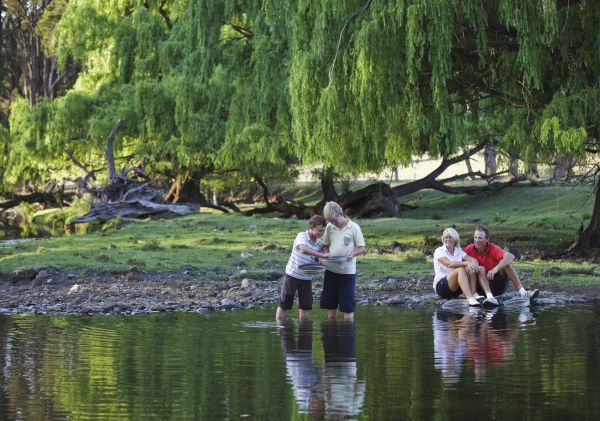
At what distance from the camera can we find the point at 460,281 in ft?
47.2

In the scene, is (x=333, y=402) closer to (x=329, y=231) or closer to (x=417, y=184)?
(x=329, y=231)

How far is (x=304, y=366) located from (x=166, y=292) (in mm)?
6864

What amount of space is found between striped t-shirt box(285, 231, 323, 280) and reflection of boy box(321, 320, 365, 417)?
0.67m

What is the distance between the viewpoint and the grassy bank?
20078mm

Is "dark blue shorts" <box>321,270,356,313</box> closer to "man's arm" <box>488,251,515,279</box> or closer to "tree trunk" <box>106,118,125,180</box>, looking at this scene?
"man's arm" <box>488,251,515,279</box>

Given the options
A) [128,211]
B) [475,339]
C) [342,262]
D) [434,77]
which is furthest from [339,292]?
[128,211]

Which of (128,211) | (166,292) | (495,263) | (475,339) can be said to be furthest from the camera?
(128,211)

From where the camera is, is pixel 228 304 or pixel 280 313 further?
pixel 228 304

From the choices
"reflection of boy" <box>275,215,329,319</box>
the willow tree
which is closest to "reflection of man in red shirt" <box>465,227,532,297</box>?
"reflection of boy" <box>275,215,329,319</box>

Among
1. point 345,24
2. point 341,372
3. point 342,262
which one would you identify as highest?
point 345,24

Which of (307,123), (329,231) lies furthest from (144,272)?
(329,231)

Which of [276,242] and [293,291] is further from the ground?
[276,242]

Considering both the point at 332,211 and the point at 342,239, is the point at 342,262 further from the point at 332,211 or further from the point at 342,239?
the point at 332,211

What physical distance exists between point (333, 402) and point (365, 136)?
11831 mm
